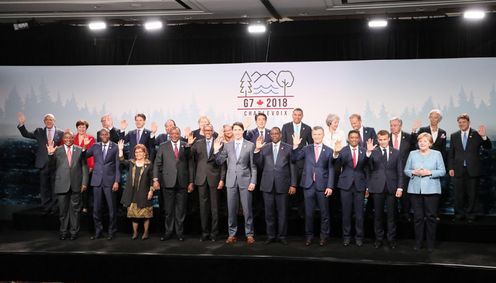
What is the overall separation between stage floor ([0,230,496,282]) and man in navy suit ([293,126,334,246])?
0.27 m

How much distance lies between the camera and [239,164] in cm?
714

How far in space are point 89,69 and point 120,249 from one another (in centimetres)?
351

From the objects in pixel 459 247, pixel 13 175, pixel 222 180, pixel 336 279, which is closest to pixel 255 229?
pixel 222 180

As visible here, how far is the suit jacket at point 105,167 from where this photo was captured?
7457mm

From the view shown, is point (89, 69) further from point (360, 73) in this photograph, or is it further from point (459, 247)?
point (459, 247)

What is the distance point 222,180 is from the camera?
24.0 feet

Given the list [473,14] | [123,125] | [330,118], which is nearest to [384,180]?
[330,118]

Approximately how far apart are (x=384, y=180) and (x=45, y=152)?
5201 mm

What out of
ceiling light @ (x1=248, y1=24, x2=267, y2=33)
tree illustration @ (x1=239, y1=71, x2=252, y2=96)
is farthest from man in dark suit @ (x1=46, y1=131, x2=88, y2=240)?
ceiling light @ (x1=248, y1=24, x2=267, y2=33)

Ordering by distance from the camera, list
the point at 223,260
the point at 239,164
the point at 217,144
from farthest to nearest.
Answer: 1. the point at 217,144
2. the point at 239,164
3. the point at 223,260

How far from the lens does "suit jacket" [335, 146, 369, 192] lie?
22.8 ft

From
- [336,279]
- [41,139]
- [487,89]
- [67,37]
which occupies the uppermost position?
[67,37]

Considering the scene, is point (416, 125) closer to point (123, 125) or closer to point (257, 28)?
point (257, 28)

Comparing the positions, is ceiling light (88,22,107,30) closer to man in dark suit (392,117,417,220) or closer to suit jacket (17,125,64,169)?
suit jacket (17,125,64,169)
